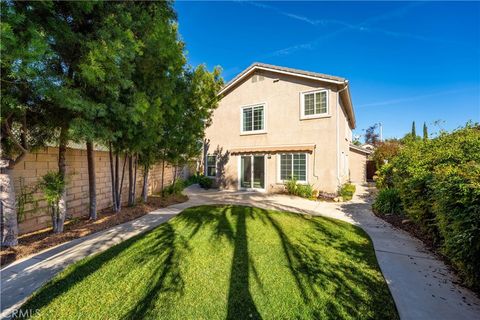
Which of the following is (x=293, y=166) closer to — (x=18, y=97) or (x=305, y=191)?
(x=305, y=191)

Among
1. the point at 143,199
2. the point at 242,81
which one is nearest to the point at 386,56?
the point at 242,81

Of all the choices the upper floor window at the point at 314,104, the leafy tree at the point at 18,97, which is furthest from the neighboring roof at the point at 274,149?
the leafy tree at the point at 18,97

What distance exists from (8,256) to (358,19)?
18164 millimetres

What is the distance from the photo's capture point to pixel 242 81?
1642cm

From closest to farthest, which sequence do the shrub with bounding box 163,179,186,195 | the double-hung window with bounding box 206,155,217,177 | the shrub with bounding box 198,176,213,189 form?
the shrub with bounding box 163,179,186,195, the shrub with bounding box 198,176,213,189, the double-hung window with bounding box 206,155,217,177

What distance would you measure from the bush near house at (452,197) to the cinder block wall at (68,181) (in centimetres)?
946

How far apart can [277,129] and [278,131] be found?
0.17 meters

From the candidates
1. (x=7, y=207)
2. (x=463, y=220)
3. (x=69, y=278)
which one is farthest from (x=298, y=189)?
(x=7, y=207)

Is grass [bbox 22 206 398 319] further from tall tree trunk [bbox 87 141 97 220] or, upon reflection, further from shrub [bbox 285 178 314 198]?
shrub [bbox 285 178 314 198]

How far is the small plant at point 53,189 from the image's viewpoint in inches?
216

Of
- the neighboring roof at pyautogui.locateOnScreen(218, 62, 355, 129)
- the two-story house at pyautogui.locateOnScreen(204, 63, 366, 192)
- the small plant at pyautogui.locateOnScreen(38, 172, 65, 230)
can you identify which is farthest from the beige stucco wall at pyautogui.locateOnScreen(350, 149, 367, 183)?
the small plant at pyautogui.locateOnScreen(38, 172, 65, 230)

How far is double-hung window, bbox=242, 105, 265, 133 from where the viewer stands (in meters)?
15.5

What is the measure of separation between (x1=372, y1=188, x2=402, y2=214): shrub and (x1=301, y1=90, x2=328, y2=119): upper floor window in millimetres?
6067

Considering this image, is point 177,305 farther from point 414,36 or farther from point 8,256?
point 414,36
